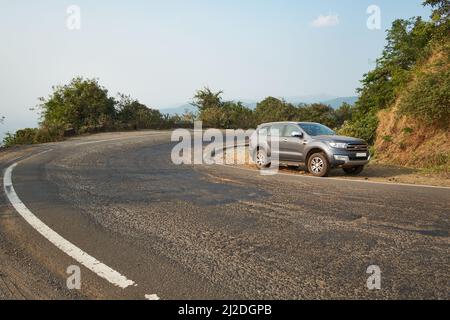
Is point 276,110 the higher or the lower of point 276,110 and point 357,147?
the higher

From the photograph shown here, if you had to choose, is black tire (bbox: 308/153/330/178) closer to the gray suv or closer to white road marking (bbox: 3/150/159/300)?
the gray suv

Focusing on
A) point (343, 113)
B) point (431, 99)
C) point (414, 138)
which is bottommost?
point (414, 138)

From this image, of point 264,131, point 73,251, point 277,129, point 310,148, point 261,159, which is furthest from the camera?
point 264,131

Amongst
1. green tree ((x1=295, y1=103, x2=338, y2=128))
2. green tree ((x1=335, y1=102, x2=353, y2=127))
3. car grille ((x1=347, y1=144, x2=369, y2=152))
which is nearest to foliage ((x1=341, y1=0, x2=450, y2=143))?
car grille ((x1=347, y1=144, x2=369, y2=152))

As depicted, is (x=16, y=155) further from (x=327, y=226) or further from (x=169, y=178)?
(x=327, y=226)

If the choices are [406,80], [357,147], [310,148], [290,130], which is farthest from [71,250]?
[406,80]

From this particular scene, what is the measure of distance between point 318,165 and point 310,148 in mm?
619

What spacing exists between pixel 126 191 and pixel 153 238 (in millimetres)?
3458

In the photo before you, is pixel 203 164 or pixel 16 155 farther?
pixel 16 155

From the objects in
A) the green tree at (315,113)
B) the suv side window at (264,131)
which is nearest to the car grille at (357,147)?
the suv side window at (264,131)

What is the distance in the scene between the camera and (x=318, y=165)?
11531mm

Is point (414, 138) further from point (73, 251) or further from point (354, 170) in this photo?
point (73, 251)
